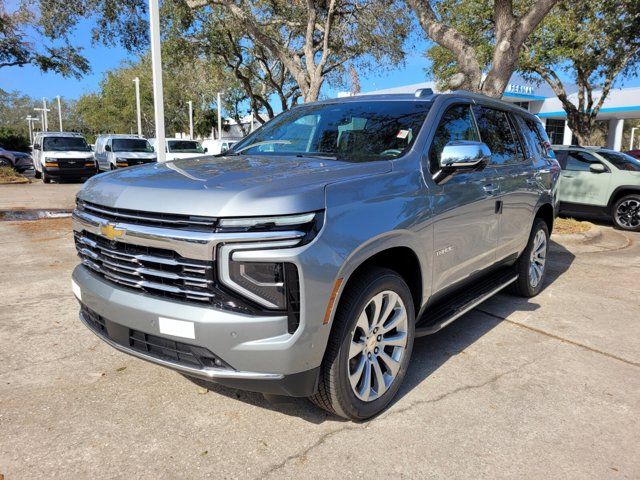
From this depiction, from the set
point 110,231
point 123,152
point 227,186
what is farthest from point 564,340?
point 123,152

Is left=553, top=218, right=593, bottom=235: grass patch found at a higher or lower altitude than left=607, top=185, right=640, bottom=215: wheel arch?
lower

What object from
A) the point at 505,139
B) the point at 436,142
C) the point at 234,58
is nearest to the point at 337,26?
the point at 234,58

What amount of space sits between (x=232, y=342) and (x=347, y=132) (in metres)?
1.99

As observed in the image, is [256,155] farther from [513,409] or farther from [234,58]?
[234,58]

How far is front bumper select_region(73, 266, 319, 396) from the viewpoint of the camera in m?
2.33

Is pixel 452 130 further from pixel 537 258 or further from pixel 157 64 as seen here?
pixel 157 64

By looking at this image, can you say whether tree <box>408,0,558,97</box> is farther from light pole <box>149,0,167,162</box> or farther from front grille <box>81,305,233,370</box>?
front grille <box>81,305,233,370</box>

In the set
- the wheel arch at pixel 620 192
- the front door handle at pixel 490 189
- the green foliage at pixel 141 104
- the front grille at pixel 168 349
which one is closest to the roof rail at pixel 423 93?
the front door handle at pixel 490 189

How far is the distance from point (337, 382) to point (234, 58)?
21.6 metres

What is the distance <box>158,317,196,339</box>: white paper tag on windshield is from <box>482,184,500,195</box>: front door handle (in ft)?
8.52

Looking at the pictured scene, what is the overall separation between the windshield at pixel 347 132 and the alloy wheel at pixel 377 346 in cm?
95

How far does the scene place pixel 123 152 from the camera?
20.0 meters

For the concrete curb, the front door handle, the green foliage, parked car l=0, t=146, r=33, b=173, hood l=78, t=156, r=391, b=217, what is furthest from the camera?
the green foliage

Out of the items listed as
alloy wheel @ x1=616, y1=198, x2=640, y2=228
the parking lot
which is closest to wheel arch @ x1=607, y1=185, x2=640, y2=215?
alloy wheel @ x1=616, y1=198, x2=640, y2=228
